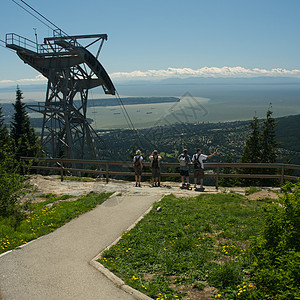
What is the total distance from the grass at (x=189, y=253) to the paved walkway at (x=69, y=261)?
0.47 meters

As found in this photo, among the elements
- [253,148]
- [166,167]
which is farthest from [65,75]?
[253,148]

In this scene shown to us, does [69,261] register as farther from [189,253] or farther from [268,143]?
[268,143]

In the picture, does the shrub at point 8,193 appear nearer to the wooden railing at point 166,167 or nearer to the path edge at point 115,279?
the wooden railing at point 166,167

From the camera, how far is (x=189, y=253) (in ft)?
19.7

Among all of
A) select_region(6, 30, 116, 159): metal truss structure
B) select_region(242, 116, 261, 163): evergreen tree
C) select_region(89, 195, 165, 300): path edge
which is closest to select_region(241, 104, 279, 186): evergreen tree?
select_region(242, 116, 261, 163): evergreen tree

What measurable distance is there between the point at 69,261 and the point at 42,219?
2.86m

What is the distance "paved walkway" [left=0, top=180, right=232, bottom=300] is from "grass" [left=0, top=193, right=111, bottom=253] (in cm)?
27

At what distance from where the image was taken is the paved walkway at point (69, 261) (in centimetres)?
504

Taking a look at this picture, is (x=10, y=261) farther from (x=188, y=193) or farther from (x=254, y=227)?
(x=188, y=193)

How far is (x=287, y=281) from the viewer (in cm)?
379

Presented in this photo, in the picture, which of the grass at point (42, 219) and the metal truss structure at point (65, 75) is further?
the metal truss structure at point (65, 75)

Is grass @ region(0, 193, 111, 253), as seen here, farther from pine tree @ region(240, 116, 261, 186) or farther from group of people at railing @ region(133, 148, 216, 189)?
pine tree @ region(240, 116, 261, 186)

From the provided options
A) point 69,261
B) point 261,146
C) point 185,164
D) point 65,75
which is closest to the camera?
point 69,261

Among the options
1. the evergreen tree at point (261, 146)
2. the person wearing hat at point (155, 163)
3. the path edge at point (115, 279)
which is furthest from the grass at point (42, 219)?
the evergreen tree at point (261, 146)
